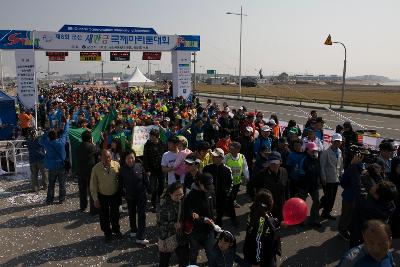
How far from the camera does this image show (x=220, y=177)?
6254mm

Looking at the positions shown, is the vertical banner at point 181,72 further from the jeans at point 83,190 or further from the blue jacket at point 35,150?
the jeans at point 83,190

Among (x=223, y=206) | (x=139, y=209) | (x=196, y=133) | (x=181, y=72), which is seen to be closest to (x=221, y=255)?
(x=223, y=206)

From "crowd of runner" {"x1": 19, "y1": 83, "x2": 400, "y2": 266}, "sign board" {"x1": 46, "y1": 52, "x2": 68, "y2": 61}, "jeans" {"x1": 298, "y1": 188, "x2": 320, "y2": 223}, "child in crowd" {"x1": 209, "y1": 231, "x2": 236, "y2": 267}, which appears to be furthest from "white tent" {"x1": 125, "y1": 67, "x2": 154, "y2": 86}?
"child in crowd" {"x1": 209, "y1": 231, "x2": 236, "y2": 267}

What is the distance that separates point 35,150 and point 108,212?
12.5 feet

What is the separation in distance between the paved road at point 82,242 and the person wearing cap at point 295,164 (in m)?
0.91

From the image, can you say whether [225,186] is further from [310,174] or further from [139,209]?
[310,174]

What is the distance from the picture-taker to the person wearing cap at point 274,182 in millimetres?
5746

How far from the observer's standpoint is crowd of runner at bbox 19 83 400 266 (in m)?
4.03

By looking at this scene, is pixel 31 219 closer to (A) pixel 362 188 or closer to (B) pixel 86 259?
(B) pixel 86 259

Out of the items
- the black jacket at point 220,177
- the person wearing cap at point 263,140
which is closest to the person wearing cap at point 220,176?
the black jacket at point 220,177

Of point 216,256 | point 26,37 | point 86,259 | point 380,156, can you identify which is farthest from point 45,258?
point 26,37

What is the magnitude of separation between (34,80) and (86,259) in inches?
566

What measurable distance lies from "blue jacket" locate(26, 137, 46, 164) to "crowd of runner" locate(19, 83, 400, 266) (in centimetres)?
2

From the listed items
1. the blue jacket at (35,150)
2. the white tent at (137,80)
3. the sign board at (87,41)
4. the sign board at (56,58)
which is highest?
the sign board at (87,41)
